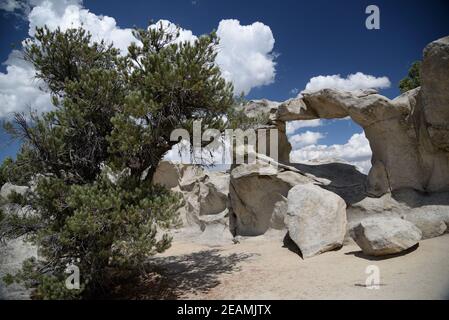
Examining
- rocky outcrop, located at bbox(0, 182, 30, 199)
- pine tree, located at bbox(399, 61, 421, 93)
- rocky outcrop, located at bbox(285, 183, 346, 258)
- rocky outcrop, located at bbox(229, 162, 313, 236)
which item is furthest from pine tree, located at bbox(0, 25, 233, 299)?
pine tree, located at bbox(399, 61, 421, 93)

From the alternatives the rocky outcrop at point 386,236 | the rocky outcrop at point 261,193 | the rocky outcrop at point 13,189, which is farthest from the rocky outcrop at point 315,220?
the rocky outcrop at point 13,189

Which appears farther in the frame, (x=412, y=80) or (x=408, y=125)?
(x=412, y=80)

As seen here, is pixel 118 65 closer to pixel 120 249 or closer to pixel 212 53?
pixel 212 53

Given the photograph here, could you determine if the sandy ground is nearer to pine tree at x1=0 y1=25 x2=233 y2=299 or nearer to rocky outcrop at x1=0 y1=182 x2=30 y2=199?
pine tree at x1=0 y1=25 x2=233 y2=299

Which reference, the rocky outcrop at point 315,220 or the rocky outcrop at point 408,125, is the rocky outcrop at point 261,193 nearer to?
the rocky outcrop at point 315,220

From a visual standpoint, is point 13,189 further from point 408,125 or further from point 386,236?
point 408,125

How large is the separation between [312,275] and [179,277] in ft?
13.0

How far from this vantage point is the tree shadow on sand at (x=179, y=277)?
29.8 feet

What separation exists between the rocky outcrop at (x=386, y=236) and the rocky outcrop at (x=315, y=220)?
1501mm

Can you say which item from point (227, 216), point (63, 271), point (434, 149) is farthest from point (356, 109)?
point (63, 271)

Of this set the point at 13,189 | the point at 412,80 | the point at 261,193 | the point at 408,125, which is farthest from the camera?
the point at 412,80

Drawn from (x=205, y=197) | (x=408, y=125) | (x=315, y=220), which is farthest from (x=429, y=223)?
(x=205, y=197)

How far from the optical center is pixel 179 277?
10.4m
